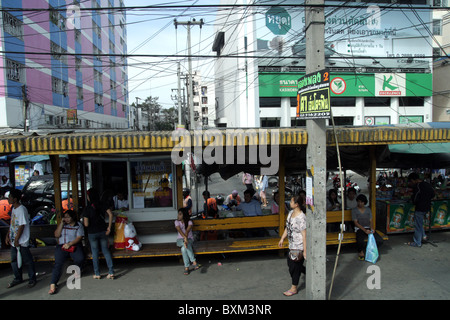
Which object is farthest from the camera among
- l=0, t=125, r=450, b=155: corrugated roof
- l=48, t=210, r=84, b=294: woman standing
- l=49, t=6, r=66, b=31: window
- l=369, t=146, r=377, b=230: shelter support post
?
l=49, t=6, r=66, b=31: window

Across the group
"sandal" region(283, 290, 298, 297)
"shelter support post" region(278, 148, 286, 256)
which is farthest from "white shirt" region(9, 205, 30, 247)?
"shelter support post" region(278, 148, 286, 256)

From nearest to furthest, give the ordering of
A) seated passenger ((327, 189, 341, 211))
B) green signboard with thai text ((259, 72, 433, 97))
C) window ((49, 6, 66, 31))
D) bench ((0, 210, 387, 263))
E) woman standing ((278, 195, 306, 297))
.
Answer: woman standing ((278, 195, 306, 297)), bench ((0, 210, 387, 263)), seated passenger ((327, 189, 341, 211)), green signboard with thai text ((259, 72, 433, 97)), window ((49, 6, 66, 31))

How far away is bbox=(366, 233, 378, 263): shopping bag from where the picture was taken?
6.10m

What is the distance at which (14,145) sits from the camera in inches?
Result: 199

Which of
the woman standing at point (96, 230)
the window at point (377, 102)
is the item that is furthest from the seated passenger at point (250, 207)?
the window at point (377, 102)

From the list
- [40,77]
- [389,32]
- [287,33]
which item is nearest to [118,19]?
[40,77]

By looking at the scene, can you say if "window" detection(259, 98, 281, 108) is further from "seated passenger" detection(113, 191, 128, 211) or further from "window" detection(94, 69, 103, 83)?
"window" detection(94, 69, 103, 83)

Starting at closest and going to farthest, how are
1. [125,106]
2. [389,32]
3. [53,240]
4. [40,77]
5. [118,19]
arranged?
[53,240] < [40,77] < [389,32] < [118,19] < [125,106]

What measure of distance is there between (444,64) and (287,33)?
14.1 m

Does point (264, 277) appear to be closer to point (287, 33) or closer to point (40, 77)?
point (287, 33)

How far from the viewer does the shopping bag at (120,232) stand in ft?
20.0

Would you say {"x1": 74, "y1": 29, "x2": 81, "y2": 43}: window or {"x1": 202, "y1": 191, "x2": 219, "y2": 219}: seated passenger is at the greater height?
{"x1": 74, "y1": 29, "x2": 81, "y2": 43}: window

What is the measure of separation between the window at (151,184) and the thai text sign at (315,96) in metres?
3.24

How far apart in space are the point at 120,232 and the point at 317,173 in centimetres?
407
